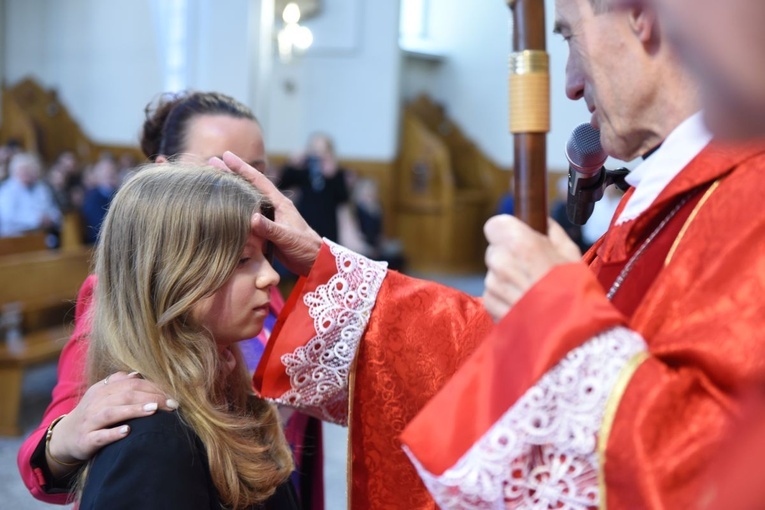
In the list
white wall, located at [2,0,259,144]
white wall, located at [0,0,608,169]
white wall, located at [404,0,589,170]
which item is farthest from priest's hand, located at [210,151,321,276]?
→ white wall, located at [404,0,589,170]

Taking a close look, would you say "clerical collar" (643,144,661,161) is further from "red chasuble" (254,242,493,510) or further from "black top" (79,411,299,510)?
"black top" (79,411,299,510)

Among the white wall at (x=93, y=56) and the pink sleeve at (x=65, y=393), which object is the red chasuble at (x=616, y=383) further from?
the white wall at (x=93, y=56)

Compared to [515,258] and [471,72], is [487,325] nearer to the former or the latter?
[515,258]

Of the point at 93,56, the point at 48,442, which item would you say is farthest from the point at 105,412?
the point at 93,56

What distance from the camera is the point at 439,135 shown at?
11930 millimetres

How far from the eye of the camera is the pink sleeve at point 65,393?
1.43 m

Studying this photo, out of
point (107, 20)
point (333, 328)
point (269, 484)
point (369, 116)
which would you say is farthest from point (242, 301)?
point (107, 20)

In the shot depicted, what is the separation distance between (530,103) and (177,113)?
1.14 m

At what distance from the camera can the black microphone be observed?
147 centimetres

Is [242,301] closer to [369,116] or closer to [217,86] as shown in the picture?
[217,86]

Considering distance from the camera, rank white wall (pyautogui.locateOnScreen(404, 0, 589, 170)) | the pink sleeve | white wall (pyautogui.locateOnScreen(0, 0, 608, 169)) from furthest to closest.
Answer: white wall (pyautogui.locateOnScreen(404, 0, 589, 170)) < white wall (pyautogui.locateOnScreen(0, 0, 608, 169)) < the pink sleeve

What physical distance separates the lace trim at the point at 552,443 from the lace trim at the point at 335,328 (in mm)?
594

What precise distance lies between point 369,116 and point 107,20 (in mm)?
4512

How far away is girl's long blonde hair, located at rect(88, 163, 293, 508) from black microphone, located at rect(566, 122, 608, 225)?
593 mm
